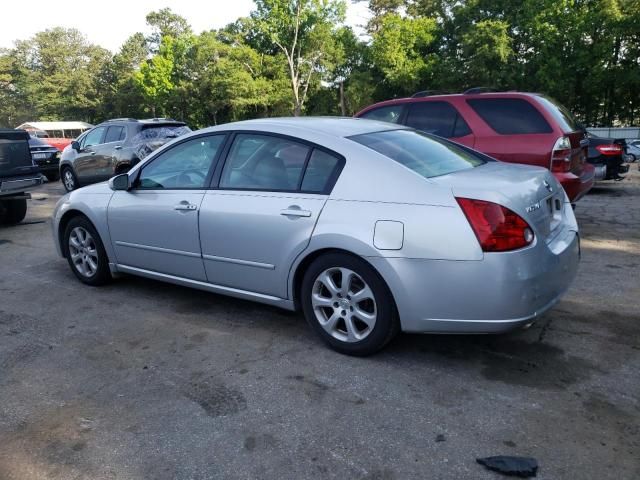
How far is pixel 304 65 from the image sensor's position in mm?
52406

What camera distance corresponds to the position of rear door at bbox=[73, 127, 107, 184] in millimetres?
12347

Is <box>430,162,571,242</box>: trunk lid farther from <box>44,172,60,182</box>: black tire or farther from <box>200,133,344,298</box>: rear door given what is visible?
<box>44,172,60,182</box>: black tire

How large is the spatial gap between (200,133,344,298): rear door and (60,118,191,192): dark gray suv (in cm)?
818

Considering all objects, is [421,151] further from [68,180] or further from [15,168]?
[68,180]

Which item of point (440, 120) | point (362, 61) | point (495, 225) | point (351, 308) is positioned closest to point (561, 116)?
point (440, 120)

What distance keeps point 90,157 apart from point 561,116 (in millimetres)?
10113

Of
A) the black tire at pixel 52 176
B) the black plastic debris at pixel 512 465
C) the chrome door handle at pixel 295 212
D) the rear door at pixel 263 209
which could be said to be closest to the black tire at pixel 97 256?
the rear door at pixel 263 209

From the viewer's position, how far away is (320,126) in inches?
156

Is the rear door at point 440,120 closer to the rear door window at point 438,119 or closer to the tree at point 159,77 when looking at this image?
the rear door window at point 438,119

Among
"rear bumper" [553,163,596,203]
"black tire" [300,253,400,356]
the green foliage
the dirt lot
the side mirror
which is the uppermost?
the green foliage

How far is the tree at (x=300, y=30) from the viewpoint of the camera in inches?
1992

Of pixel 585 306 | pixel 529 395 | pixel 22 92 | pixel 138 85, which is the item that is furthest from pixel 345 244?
pixel 22 92

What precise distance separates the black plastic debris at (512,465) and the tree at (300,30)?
50.1 metres

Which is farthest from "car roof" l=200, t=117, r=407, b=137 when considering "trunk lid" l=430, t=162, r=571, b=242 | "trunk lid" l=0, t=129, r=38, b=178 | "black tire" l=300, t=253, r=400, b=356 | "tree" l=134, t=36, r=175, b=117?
"tree" l=134, t=36, r=175, b=117
